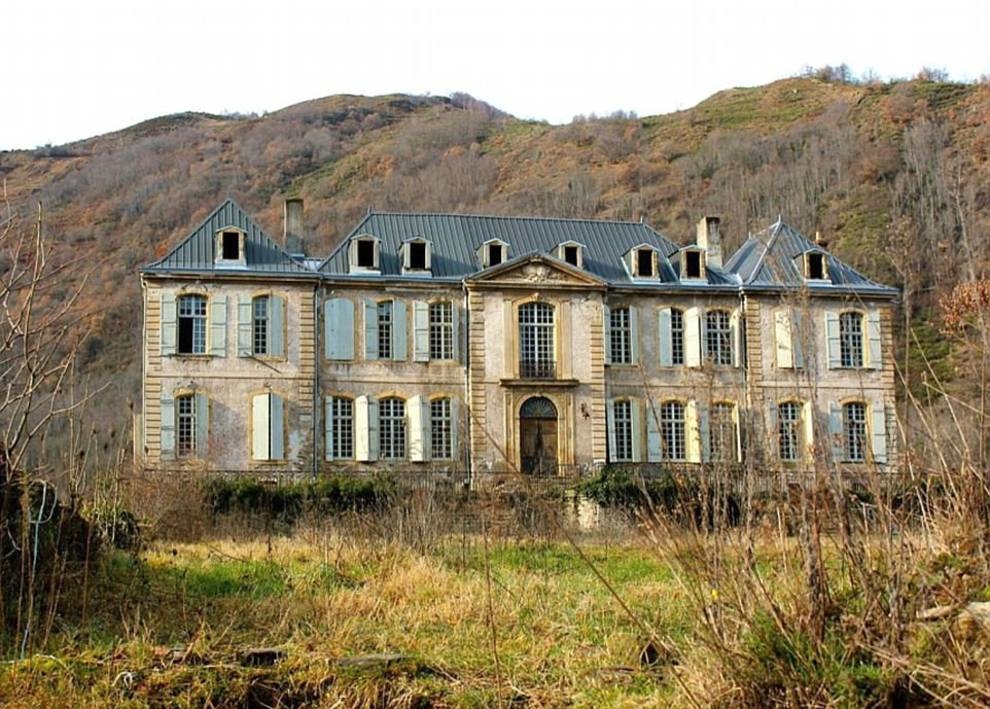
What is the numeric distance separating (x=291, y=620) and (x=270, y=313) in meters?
22.0

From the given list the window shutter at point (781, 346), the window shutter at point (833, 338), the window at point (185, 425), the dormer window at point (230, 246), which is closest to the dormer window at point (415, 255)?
the dormer window at point (230, 246)

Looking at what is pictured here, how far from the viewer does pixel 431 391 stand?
32375mm

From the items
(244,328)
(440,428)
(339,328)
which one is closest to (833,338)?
(440,428)

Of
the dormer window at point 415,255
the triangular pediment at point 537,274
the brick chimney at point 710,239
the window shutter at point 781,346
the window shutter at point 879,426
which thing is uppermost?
the brick chimney at point 710,239

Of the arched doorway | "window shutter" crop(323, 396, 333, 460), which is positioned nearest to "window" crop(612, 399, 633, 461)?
the arched doorway

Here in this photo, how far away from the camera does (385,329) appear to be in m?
32.4

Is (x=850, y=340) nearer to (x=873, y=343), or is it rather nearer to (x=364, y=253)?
(x=873, y=343)

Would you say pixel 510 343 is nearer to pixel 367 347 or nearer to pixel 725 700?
pixel 367 347

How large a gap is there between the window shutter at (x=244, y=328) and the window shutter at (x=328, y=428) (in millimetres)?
2291

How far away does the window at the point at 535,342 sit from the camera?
1284 inches

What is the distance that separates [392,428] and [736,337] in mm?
9397

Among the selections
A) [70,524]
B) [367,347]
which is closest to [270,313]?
[367,347]

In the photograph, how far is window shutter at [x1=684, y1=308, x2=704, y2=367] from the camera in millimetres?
33156

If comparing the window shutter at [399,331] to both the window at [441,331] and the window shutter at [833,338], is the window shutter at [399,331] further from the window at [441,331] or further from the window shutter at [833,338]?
the window shutter at [833,338]
